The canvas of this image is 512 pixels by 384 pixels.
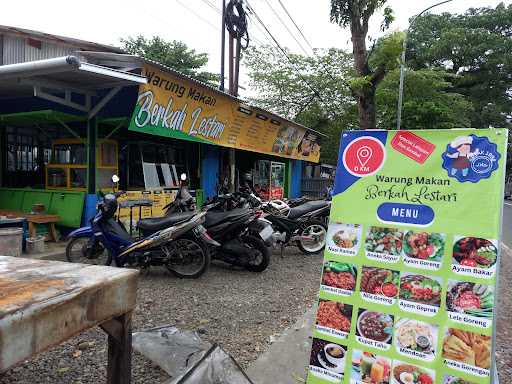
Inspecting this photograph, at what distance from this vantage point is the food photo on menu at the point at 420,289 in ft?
7.04

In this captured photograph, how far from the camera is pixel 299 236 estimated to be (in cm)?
712

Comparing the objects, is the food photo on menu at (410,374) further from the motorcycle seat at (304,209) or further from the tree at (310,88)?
the tree at (310,88)

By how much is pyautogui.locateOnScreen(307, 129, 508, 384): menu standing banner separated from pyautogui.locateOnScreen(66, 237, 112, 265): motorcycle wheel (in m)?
3.99

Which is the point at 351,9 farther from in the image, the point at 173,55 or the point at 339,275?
the point at 173,55

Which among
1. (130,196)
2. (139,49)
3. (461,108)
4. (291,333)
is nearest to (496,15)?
(461,108)

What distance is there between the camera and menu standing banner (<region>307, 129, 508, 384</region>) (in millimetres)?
2057

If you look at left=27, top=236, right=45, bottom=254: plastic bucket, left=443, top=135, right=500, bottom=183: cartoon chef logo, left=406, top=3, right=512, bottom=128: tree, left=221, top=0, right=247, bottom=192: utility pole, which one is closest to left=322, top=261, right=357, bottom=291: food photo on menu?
left=443, top=135, right=500, bottom=183: cartoon chef logo

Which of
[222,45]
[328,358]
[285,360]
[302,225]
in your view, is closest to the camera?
[328,358]

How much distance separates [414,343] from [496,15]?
32354 millimetres

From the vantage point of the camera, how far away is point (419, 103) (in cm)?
1430

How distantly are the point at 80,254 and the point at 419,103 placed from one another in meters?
12.5

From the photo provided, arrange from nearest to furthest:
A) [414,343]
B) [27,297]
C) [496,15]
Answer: [27,297]
[414,343]
[496,15]

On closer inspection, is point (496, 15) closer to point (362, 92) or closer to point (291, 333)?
point (362, 92)

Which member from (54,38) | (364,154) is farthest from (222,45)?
(364,154)
